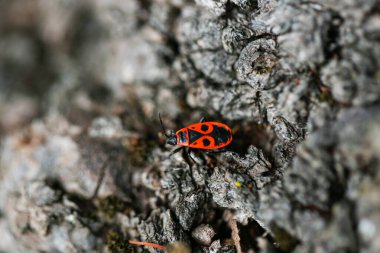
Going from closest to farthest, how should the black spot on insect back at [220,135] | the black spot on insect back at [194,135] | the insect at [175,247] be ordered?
the insect at [175,247], the black spot on insect back at [220,135], the black spot on insect back at [194,135]

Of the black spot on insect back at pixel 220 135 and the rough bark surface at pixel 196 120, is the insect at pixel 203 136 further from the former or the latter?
the rough bark surface at pixel 196 120

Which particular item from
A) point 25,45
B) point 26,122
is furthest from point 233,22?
point 25,45

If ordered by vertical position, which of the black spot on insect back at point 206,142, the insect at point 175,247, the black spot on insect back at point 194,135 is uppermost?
the black spot on insect back at point 194,135

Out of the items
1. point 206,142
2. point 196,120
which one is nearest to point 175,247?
point 206,142

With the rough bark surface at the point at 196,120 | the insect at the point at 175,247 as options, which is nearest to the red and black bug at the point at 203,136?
the rough bark surface at the point at 196,120

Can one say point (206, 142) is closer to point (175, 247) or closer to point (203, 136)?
point (203, 136)

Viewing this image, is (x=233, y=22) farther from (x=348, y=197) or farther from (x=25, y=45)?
(x=25, y=45)

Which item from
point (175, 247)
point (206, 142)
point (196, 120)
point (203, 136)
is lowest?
point (175, 247)

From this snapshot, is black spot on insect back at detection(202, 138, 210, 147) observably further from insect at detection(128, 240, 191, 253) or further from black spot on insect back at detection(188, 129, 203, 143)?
insect at detection(128, 240, 191, 253)
